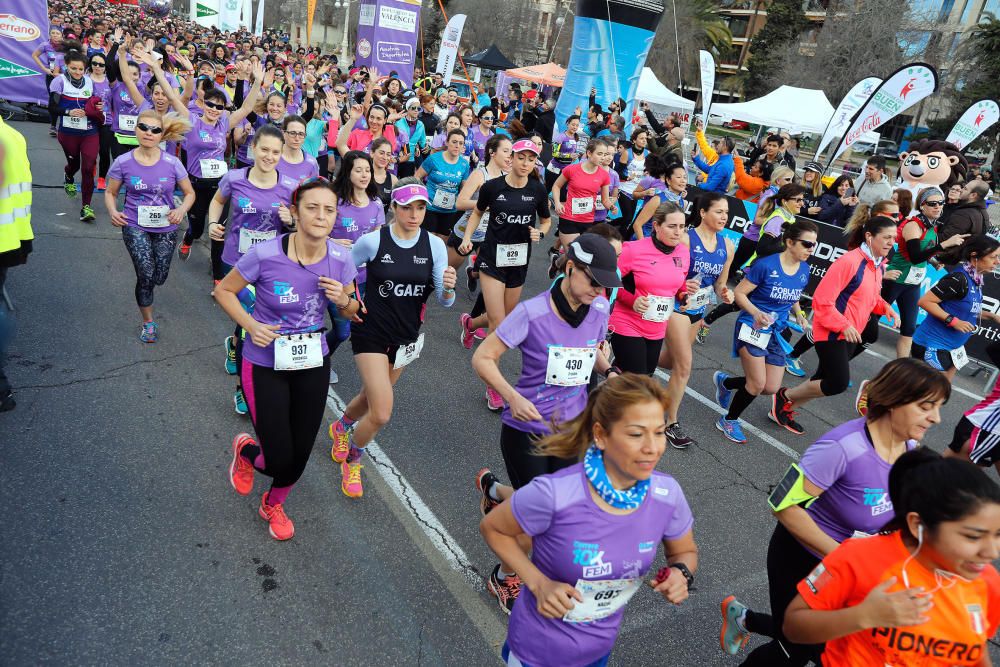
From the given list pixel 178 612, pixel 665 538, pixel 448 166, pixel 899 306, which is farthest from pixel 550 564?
pixel 899 306

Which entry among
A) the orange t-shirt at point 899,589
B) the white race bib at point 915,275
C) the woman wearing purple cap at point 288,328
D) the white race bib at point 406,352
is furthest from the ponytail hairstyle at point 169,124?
the white race bib at point 915,275

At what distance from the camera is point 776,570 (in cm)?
282

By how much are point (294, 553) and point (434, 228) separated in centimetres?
485

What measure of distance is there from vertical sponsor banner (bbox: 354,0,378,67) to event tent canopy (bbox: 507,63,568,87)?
1260 centimetres

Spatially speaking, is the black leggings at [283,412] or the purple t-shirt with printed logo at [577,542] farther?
the black leggings at [283,412]

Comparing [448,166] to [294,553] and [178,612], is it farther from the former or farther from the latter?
[178,612]

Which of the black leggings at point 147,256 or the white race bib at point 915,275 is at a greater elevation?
the white race bib at point 915,275

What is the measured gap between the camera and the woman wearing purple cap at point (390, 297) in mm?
3982

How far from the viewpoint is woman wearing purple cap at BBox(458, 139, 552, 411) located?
18.5 ft

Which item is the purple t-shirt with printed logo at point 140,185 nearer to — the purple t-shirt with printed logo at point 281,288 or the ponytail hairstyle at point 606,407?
the purple t-shirt with printed logo at point 281,288

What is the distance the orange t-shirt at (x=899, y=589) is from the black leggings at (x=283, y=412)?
8.15ft

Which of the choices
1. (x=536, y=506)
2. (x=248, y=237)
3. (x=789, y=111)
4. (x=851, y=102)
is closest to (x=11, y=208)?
(x=248, y=237)

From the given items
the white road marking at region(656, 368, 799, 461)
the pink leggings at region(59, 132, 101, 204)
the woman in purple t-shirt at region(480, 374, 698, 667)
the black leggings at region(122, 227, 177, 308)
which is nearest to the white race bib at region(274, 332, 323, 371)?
the woman in purple t-shirt at region(480, 374, 698, 667)

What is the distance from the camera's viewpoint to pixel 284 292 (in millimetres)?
3455
